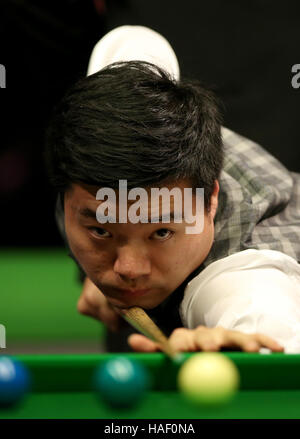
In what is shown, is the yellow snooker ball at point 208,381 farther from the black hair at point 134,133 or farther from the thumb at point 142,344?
the black hair at point 134,133

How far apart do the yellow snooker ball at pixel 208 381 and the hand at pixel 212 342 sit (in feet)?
0.39

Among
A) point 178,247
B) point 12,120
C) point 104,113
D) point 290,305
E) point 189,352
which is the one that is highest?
point 12,120

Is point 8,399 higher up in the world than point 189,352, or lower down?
lower down

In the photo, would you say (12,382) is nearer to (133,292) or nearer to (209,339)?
(209,339)

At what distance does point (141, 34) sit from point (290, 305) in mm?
1375

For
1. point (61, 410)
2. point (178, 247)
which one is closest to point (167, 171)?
point (178, 247)

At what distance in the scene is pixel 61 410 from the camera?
4.36ft

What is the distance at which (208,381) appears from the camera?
129cm

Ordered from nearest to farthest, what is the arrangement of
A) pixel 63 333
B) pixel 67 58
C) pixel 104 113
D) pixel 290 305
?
pixel 290 305, pixel 104 113, pixel 63 333, pixel 67 58

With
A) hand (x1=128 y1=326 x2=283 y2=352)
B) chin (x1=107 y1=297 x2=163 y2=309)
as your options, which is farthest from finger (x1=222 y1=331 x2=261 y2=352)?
chin (x1=107 y1=297 x2=163 y2=309)

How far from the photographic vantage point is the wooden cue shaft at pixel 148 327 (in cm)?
145

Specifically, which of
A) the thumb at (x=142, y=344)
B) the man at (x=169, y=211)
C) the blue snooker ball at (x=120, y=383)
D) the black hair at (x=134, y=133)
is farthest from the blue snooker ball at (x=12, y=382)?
the black hair at (x=134, y=133)

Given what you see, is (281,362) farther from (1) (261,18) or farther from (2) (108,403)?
(1) (261,18)

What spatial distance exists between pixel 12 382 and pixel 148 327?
44 centimetres
